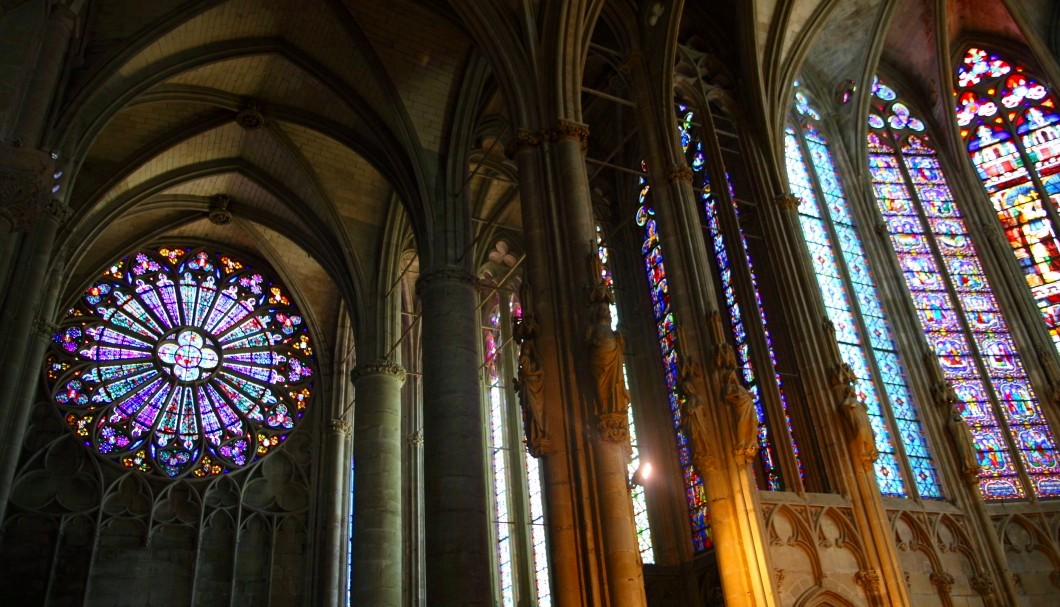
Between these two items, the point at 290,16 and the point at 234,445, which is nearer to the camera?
the point at 290,16

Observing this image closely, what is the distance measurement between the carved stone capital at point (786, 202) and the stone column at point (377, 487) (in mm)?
7452

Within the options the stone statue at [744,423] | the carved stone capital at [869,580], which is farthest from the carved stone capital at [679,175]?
the carved stone capital at [869,580]

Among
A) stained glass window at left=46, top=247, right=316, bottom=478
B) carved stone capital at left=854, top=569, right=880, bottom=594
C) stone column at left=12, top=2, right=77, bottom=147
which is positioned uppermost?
stained glass window at left=46, top=247, right=316, bottom=478

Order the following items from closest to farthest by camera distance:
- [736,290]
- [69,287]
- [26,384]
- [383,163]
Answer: [736,290], [26,384], [383,163], [69,287]

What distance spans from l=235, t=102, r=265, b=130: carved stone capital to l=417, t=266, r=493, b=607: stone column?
4.91 meters

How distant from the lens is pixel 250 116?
1686 cm

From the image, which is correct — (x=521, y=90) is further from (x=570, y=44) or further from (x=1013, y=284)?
(x=1013, y=284)

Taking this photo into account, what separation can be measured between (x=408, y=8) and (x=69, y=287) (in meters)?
9.86

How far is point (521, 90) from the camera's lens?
12.3 meters

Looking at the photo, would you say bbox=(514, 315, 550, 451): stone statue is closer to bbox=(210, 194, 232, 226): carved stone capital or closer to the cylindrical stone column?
the cylindrical stone column

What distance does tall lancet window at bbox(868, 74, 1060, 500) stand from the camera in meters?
13.7

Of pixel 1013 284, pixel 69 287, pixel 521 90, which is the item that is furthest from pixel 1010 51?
pixel 69 287

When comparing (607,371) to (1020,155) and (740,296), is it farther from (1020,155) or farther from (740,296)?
(1020,155)

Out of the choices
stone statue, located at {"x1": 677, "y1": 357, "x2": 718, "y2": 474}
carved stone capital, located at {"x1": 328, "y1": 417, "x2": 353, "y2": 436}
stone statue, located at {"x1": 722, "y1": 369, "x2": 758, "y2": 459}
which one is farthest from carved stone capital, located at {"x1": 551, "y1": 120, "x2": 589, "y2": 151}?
carved stone capital, located at {"x1": 328, "y1": 417, "x2": 353, "y2": 436}
